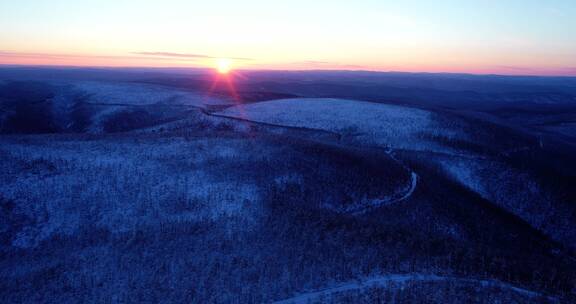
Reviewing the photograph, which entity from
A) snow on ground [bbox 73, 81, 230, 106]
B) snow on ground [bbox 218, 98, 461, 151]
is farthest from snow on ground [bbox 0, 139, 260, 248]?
snow on ground [bbox 73, 81, 230, 106]

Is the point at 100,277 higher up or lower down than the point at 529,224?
higher up

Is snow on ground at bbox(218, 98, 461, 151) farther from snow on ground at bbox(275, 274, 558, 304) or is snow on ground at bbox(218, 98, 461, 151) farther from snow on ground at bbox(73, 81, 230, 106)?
snow on ground at bbox(275, 274, 558, 304)

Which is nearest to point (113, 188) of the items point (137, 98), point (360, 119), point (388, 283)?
point (388, 283)

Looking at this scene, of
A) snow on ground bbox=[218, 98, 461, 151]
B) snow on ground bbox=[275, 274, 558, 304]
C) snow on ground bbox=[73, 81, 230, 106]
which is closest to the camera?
snow on ground bbox=[275, 274, 558, 304]

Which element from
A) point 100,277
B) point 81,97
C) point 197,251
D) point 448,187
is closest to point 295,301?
point 197,251

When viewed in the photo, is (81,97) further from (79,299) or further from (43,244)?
(79,299)

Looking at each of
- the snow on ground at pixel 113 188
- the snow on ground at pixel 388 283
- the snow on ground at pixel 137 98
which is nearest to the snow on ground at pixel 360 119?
the snow on ground at pixel 137 98
